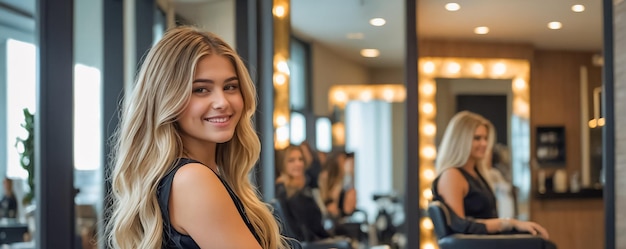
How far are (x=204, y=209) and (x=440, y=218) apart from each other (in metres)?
3.19

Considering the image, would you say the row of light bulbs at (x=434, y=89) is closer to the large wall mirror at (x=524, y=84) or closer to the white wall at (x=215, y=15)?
the large wall mirror at (x=524, y=84)

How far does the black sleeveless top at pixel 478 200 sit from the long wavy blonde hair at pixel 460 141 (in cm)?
8

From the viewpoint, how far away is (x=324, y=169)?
6168 mm

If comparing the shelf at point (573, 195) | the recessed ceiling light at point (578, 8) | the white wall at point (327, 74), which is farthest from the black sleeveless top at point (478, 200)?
the white wall at point (327, 74)

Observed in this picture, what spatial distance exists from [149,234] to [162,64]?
0.28 m

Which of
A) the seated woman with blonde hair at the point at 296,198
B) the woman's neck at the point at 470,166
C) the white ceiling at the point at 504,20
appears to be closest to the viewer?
the woman's neck at the point at 470,166

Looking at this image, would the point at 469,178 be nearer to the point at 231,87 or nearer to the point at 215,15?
the point at 215,15

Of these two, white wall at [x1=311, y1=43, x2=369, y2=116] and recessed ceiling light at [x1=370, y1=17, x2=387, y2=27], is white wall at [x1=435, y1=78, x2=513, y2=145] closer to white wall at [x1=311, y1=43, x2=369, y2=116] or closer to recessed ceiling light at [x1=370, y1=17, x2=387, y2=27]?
recessed ceiling light at [x1=370, y1=17, x2=387, y2=27]

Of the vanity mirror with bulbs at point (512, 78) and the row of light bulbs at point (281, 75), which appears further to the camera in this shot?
the row of light bulbs at point (281, 75)

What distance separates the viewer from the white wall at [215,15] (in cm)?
479

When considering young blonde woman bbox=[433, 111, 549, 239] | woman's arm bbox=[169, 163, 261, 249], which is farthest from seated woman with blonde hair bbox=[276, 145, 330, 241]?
woman's arm bbox=[169, 163, 261, 249]

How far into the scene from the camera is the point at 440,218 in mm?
4375

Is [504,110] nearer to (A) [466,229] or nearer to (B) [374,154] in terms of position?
(A) [466,229]

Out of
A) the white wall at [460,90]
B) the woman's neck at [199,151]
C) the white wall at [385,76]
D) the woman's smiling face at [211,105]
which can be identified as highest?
the white wall at [385,76]
